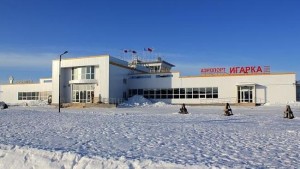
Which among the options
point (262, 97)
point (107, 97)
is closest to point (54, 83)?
point (107, 97)

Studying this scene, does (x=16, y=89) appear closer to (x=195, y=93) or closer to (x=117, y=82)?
(x=117, y=82)

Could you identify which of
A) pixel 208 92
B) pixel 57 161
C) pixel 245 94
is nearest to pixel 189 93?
pixel 208 92

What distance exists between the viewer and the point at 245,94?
44156 millimetres

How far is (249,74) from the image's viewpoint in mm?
43938

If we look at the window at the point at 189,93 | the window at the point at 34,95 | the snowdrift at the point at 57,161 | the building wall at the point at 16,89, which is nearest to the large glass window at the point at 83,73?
the window at the point at 34,95

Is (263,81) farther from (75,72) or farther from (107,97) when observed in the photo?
Answer: (75,72)

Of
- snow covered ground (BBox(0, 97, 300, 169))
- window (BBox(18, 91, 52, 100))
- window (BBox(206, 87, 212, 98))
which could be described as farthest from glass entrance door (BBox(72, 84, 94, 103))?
snow covered ground (BBox(0, 97, 300, 169))

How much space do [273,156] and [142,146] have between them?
346 cm

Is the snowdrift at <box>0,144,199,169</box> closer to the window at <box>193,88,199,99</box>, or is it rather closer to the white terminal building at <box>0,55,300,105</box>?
the white terminal building at <box>0,55,300,105</box>

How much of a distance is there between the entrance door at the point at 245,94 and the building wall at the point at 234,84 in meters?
0.63

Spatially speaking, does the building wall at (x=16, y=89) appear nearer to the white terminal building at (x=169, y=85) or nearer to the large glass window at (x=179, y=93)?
the white terminal building at (x=169, y=85)

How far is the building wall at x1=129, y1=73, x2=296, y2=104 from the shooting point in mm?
42125

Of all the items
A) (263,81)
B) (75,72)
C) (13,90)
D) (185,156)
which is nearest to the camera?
(185,156)

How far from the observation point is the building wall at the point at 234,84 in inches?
1658
